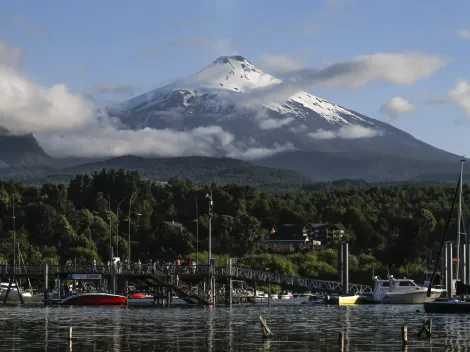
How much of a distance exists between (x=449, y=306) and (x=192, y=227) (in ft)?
309

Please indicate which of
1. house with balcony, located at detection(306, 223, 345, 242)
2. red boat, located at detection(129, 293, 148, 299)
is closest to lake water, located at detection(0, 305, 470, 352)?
red boat, located at detection(129, 293, 148, 299)

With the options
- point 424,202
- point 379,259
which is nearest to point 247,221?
point 379,259

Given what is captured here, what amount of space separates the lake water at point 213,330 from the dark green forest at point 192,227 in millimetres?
61962

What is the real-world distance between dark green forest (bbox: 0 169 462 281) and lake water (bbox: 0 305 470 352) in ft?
203

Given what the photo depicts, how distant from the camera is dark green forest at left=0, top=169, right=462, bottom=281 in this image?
153500mm

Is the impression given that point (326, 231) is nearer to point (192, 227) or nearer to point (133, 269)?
point (192, 227)

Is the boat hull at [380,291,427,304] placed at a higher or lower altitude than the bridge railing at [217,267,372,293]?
lower

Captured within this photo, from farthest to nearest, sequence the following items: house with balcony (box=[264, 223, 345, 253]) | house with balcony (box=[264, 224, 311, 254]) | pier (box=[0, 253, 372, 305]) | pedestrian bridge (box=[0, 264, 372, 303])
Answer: house with balcony (box=[264, 224, 311, 254]) < house with balcony (box=[264, 223, 345, 253]) < pier (box=[0, 253, 372, 305]) < pedestrian bridge (box=[0, 264, 372, 303])

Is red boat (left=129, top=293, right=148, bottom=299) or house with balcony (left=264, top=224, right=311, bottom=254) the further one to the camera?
house with balcony (left=264, top=224, right=311, bottom=254)

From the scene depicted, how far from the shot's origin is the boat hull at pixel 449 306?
82.8 meters

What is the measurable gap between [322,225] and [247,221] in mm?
25748

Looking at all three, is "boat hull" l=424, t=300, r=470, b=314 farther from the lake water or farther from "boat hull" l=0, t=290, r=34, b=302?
"boat hull" l=0, t=290, r=34, b=302

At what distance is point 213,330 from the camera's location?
64.2 metres

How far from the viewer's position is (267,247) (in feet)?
599
